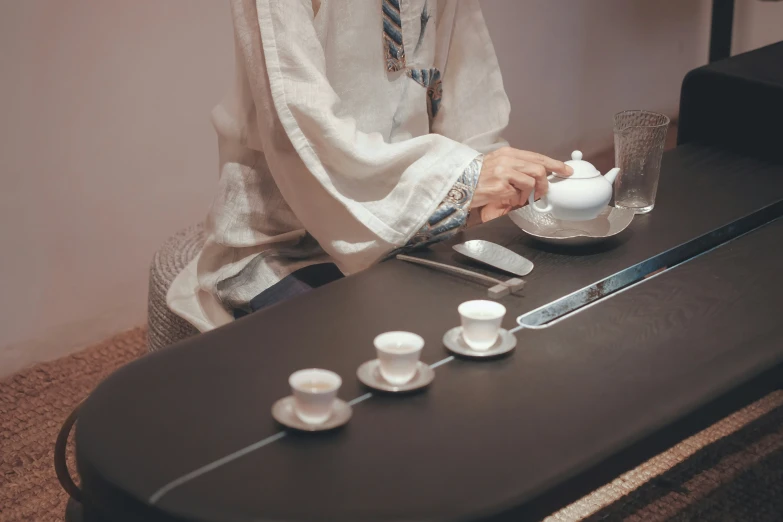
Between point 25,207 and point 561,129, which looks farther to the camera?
point 561,129

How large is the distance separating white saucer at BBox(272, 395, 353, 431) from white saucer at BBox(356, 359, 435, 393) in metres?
0.05

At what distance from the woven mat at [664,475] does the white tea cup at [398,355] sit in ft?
3.04

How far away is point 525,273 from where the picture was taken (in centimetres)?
132

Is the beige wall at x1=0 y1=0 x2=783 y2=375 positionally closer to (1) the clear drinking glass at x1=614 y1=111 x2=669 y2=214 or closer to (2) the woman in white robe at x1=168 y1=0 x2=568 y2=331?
(2) the woman in white robe at x1=168 y1=0 x2=568 y2=331

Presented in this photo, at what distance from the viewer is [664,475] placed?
1.93 metres

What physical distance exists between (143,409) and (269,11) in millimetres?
640

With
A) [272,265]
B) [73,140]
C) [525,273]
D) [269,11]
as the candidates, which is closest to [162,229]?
[73,140]

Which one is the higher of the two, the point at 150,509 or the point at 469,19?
the point at 469,19

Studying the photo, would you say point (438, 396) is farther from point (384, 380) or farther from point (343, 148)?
point (343, 148)

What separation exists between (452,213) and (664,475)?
870mm

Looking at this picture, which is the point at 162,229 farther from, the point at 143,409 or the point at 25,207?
the point at 143,409

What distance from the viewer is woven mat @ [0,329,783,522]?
1.84 metres

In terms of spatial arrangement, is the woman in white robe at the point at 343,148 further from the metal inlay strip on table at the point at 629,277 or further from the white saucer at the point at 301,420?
the white saucer at the point at 301,420

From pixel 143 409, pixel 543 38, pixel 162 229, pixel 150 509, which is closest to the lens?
pixel 150 509
